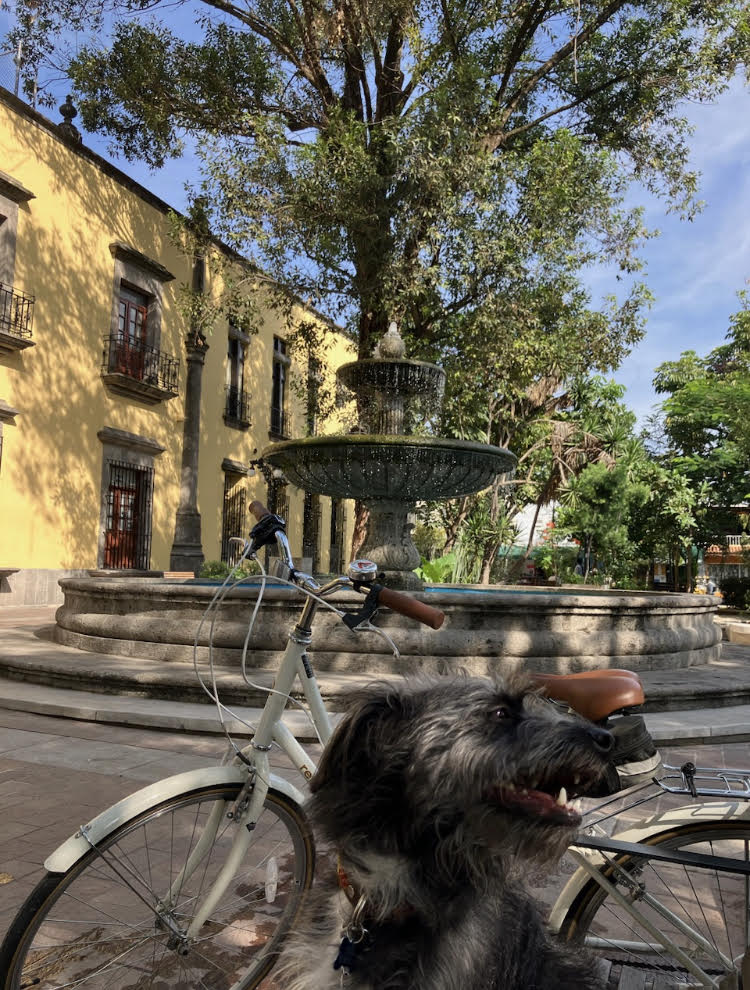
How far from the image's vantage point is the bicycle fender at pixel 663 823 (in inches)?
69.9

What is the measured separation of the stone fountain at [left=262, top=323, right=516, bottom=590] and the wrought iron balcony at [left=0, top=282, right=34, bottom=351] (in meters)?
8.71

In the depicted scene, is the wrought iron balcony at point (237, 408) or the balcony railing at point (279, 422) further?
the balcony railing at point (279, 422)

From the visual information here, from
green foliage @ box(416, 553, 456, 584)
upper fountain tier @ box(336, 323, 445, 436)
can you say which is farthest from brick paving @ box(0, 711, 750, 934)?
green foliage @ box(416, 553, 456, 584)

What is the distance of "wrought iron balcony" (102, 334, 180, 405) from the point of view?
17.7 m

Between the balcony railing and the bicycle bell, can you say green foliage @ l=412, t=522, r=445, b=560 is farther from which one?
the bicycle bell

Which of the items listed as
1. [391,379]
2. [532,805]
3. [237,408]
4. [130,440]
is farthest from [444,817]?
[237,408]

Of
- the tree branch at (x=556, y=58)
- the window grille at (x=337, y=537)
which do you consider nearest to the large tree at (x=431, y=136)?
the tree branch at (x=556, y=58)

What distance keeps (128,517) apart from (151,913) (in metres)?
17.6

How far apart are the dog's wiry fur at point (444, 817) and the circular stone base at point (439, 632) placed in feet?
14.3

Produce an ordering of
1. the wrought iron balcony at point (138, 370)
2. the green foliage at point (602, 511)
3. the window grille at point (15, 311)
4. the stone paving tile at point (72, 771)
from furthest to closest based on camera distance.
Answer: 1. the green foliage at point (602, 511)
2. the wrought iron balcony at point (138, 370)
3. the window grille at point (15, 311)
4. the stone paving tile at point (72, 771)

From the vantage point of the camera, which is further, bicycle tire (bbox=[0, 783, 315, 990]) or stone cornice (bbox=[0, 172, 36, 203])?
stone cornice (bbox=[0, 172, 36, 203])

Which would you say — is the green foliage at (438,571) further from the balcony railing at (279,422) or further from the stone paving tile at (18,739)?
the balcony railing at (279,422)

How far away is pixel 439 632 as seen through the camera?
640 cm

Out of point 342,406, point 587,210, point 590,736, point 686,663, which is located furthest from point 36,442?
point 590,736
